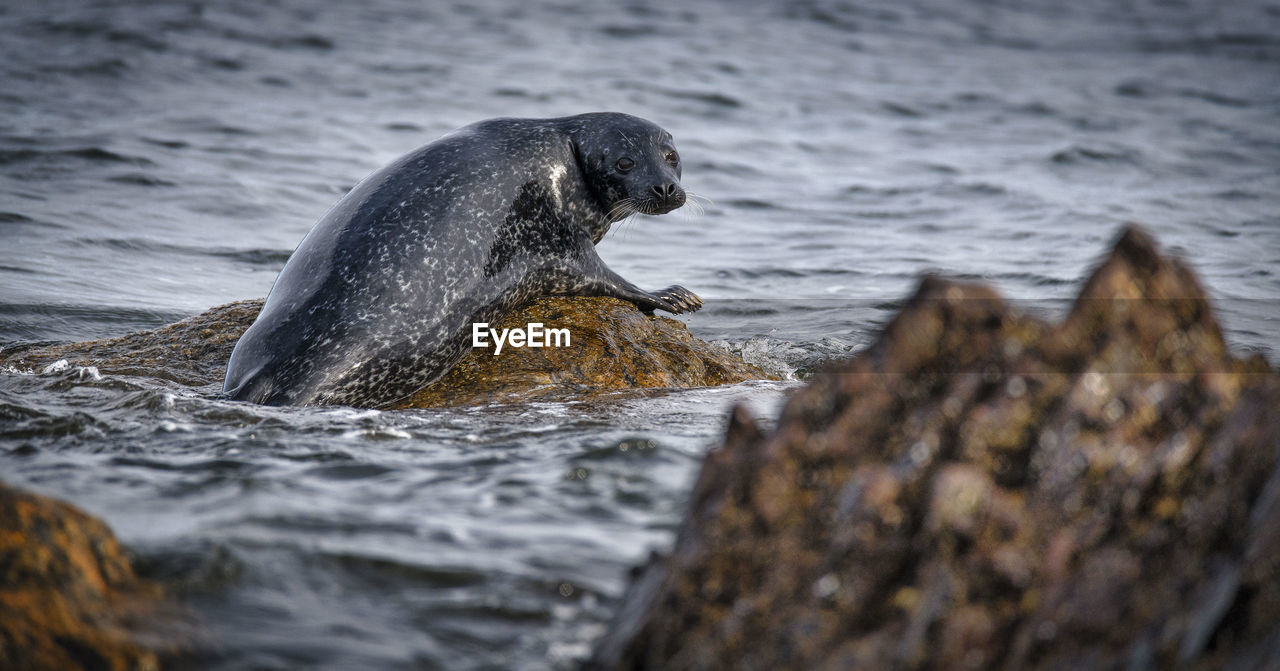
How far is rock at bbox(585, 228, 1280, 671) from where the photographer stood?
2.11m

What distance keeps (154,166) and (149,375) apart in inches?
312

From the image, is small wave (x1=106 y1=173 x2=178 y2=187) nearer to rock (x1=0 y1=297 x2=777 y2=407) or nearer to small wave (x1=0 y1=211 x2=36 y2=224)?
small wave (x1=0 y1=211 x2=36 y2=224)

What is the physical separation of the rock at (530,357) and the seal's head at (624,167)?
1.99 ft

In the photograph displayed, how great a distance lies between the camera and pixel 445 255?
562cm

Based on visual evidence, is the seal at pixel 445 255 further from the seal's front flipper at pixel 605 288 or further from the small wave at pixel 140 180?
the small wave at pixel 140 180

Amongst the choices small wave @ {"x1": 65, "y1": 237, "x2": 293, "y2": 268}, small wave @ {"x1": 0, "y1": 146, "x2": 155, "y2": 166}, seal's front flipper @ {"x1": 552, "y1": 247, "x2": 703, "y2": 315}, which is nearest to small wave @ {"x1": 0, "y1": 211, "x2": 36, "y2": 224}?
small wave @ {"x1": 65, "y1": 237, "x2": 293, "y2": 268}

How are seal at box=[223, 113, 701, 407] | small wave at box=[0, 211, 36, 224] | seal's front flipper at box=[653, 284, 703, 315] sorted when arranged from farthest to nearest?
small wave at box=[0, 211, 36, 224] → seal's front flipper at box=[653, 284, 703, 315] → seal at box=[223, 113, 701, 407]

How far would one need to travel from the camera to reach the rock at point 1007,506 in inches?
83.0

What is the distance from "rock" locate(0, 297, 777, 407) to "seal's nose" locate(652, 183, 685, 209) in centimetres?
64

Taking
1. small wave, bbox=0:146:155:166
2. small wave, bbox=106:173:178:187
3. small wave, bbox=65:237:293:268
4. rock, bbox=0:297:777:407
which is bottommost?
small wave, bbox=65:237:293:268

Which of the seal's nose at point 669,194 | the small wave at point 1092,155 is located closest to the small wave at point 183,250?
the seal's nose at point 669,194

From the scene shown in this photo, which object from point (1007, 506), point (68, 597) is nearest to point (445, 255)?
point (68, 597)

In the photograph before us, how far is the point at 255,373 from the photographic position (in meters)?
5.09

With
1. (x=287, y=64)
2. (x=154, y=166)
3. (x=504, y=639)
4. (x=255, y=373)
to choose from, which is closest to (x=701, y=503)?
(x=504, y=639)
